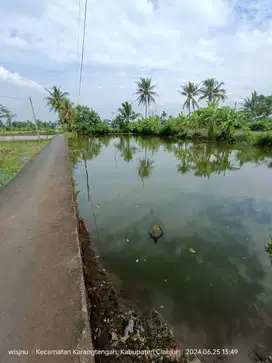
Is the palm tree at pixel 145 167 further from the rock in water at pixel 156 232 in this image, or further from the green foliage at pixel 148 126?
the green foliage at pixel 148 126

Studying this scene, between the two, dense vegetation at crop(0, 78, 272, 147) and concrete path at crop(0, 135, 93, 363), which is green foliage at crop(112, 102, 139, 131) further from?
concrete path at crop(0, 135, 93, 363)

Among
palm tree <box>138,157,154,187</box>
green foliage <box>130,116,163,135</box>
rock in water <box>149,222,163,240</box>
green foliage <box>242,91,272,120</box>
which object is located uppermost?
green foliage <box>242,91,272,120</box>

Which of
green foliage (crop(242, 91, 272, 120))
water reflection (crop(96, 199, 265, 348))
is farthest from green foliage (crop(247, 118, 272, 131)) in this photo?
water reflection (crop(96, 199, 265, 348))

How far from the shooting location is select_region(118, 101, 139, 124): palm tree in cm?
3672

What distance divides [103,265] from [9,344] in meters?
2.18

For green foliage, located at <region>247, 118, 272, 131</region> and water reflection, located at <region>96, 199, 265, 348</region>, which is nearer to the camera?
water reflection, located at <region>96, 199, 265, 348</region>

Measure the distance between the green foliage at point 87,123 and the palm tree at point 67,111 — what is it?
125 cm

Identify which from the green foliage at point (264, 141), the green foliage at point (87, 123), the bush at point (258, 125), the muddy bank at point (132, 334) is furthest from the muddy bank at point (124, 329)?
the green foliage at point (87, 123)

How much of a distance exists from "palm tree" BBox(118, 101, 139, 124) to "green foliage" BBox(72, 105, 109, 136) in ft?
11.7

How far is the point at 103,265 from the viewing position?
4.14 m

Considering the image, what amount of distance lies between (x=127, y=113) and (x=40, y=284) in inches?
1439

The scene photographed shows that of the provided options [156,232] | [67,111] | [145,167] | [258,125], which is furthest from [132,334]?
[67,111]

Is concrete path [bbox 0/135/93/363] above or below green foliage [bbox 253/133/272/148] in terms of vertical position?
below

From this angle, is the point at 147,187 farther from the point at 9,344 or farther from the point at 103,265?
the point at 9,344
